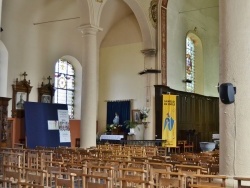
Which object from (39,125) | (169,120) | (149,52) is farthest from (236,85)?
(149,52)

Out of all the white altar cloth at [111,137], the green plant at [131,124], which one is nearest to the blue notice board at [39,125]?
the white altar cloth at [111,137]

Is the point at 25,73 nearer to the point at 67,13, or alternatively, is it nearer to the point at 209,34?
the point at 67,13

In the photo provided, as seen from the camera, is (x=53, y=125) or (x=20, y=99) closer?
(x=20, y=99)

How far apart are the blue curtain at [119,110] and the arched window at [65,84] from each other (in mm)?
2088

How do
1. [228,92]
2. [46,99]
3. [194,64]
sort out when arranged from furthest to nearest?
[194,64]
[46,99]
[228,92]

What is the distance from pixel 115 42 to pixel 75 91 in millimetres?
3543

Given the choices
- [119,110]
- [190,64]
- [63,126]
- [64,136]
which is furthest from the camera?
[190,64]

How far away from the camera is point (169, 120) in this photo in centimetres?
1956

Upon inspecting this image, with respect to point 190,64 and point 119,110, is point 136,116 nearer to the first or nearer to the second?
point 119,110

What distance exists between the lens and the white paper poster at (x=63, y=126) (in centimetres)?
1792

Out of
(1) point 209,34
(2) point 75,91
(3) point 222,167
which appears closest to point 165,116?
(2) point 75,91

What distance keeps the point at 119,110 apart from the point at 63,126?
12.9ft

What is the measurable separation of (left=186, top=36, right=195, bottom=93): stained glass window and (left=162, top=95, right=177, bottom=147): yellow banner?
135 inches

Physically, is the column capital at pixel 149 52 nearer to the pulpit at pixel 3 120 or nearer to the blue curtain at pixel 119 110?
the blue curtain at pixel 119 110
